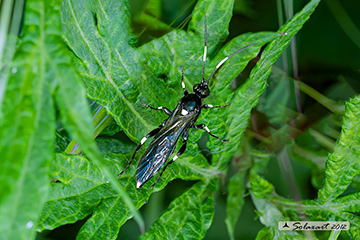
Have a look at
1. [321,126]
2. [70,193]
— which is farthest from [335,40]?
[70,193]

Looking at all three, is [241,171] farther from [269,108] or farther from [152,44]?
[152,44]

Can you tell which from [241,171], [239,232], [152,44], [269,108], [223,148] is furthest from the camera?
Answer: [269,108]

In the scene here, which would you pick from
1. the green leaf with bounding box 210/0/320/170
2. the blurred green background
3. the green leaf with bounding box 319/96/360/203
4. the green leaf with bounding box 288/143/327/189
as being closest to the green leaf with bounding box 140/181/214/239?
the green leaf with bounding box 210/0/320/170

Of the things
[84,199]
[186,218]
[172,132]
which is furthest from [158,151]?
[84,199]

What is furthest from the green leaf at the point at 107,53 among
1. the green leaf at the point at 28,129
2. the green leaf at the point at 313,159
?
the green leaf at the point at 313,159

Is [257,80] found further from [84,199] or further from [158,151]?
[84,199]

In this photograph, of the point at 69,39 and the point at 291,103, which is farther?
the point at 291,103
